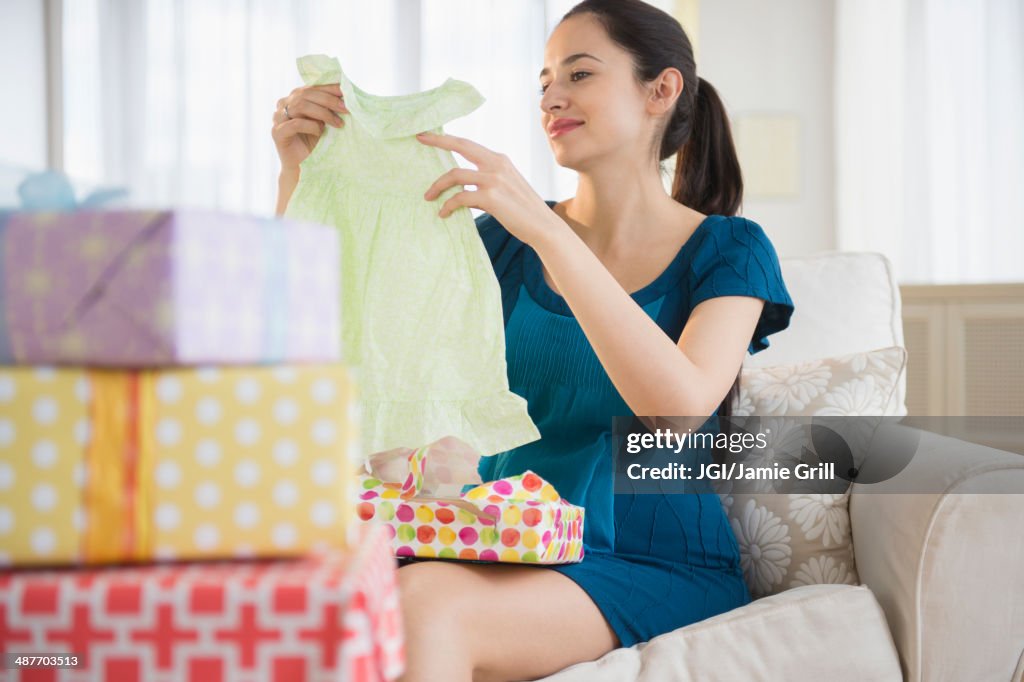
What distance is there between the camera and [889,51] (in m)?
3.54

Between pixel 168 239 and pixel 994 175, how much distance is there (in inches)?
145

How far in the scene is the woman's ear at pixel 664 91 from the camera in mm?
1433

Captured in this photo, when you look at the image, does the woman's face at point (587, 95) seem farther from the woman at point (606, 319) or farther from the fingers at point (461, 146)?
the fingers at point (461, 146)

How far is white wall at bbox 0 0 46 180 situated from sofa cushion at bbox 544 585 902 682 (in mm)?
3506

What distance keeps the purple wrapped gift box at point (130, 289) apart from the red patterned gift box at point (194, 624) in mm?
113

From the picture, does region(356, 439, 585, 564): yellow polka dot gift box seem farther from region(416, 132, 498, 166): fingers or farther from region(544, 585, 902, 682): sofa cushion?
region(416, 132, 498, 166): fingers

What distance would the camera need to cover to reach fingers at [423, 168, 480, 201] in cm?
105

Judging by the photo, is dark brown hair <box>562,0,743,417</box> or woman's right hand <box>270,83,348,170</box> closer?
woman's right hand <box>270,83,348,170</box>

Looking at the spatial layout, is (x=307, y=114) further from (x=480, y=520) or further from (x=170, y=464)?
(x=170, y=464)

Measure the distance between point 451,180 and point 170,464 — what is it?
70 cm

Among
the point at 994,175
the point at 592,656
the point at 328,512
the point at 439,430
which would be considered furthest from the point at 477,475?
the point at 994,175

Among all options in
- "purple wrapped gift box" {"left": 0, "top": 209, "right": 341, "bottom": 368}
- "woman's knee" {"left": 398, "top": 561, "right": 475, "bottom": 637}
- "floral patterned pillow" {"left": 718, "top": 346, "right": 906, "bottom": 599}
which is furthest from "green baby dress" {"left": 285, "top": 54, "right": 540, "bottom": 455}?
"purple wrapped gift box" {"left": 0, "top": 209, "right": 341, "bottom": 368}

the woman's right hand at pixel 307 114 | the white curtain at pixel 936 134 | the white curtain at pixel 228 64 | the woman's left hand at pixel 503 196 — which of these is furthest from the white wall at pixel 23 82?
the white curtain at pixel 936 134

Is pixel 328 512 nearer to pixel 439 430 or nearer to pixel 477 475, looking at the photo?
pixel 439 430
